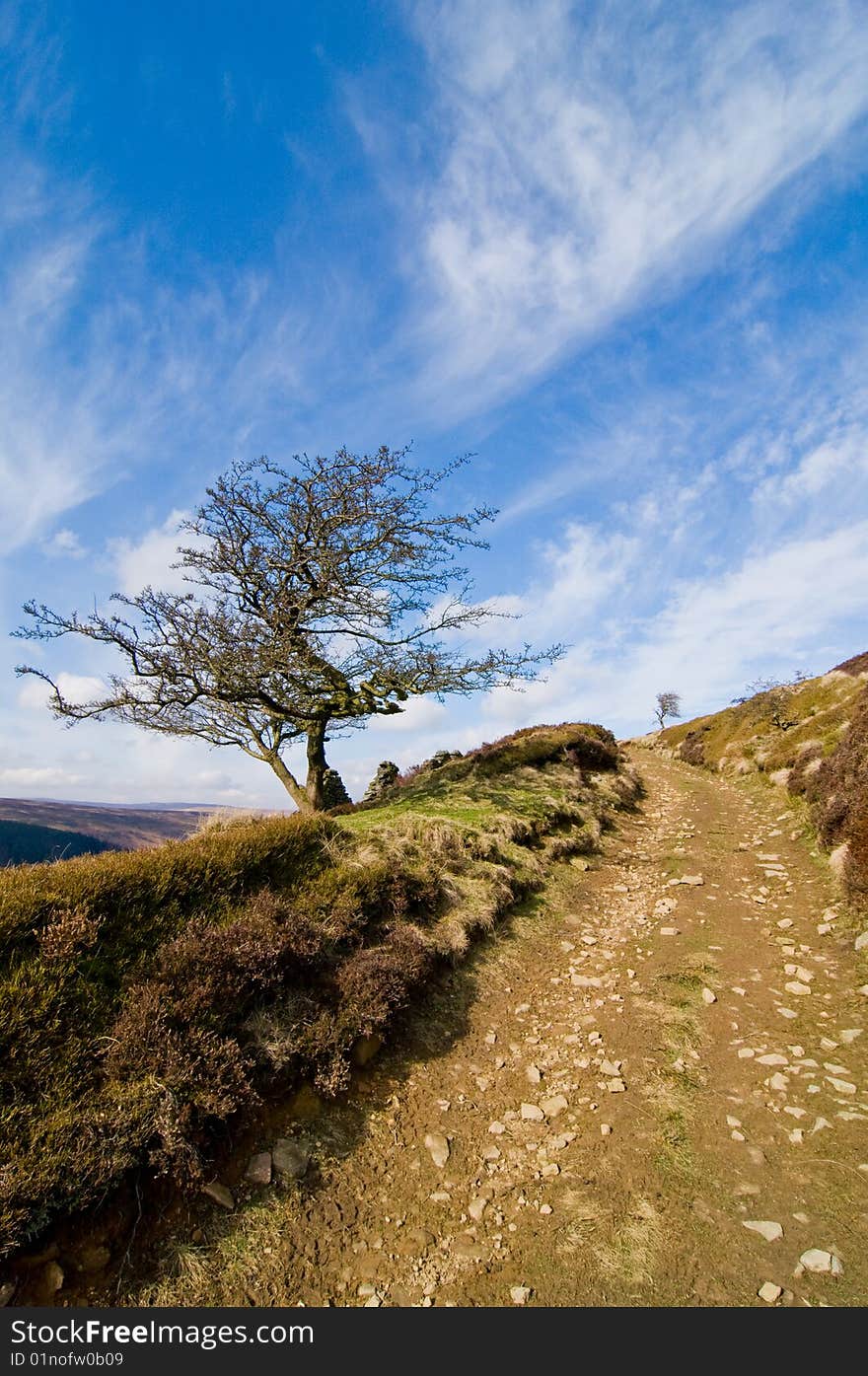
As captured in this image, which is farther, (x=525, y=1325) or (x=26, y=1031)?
(x=26, y=1031)

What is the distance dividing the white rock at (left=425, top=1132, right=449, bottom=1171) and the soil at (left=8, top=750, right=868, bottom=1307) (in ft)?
0.08

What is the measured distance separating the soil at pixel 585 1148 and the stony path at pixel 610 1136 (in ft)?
0.06

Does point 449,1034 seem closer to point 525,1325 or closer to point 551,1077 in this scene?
Answer: point 551,1077

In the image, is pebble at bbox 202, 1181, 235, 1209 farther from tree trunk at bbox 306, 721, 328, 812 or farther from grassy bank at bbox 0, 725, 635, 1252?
tree trunk at bbox 306, 721, 328, 812

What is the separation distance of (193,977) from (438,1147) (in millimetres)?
3045

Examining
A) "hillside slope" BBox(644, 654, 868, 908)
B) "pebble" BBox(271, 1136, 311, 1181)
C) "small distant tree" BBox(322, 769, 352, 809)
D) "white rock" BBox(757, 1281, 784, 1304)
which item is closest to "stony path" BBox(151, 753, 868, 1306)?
"white rock" BBox(757, 1281, 784, 1304)

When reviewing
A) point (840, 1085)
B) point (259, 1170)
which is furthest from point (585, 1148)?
point (259, 1170)

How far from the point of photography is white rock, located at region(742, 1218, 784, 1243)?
4.09 m

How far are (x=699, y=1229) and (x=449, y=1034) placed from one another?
350cm

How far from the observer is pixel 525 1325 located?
373 cm

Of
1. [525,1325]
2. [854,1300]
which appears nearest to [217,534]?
[525,1325]

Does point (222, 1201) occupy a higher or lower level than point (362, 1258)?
higher

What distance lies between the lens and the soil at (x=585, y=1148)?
406 cm

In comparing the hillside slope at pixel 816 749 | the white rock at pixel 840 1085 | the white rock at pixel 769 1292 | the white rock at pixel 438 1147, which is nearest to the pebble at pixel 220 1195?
→ the white rock at pixel 438 1147
